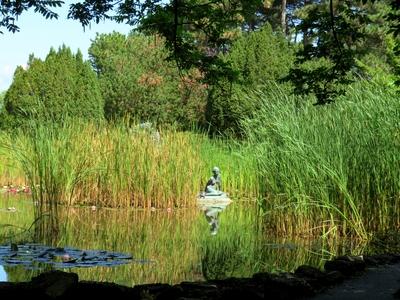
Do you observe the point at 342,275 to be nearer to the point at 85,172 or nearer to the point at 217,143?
the point at 85,172

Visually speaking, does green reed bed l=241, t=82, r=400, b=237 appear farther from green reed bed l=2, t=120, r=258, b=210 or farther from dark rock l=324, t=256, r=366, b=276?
dark rock l=324, t=256, r=366, b=276

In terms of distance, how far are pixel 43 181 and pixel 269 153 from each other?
3213 mm

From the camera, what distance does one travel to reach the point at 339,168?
6730mm

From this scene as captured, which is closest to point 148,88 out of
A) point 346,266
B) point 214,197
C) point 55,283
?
point 214,197

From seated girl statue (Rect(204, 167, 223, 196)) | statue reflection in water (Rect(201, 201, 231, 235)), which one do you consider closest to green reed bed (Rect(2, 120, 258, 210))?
statue reflection in water (Rect(201, 201, 231, 235))

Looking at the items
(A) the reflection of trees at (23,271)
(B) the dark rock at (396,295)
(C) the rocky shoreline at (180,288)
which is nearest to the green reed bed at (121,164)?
(A) the reflection of trees at (23,271)

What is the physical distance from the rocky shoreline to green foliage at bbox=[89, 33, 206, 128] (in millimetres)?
18122

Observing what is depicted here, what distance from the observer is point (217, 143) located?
13.7 meters

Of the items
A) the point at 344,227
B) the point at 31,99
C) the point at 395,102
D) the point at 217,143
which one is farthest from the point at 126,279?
the point at 31,99

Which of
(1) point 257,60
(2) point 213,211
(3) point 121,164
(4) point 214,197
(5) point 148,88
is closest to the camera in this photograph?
(3) point 121,164

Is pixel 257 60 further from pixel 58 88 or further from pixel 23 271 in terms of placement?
pixel 23 271

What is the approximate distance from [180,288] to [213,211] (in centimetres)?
704

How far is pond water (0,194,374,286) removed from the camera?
4926mm

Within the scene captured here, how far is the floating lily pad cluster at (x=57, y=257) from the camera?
16.7ft
